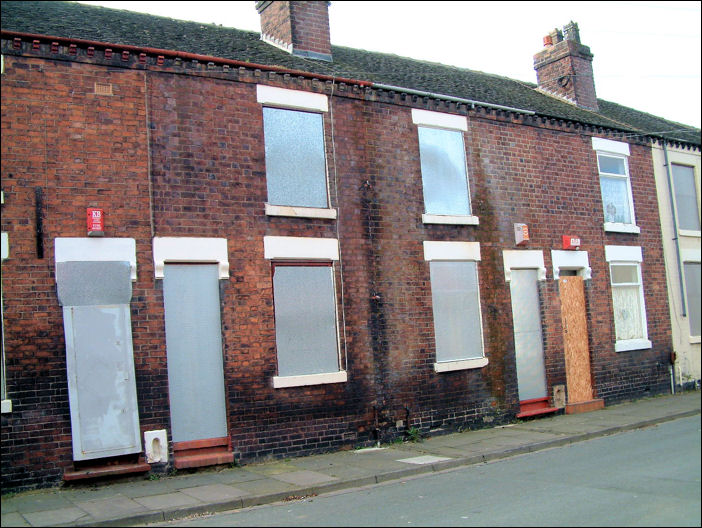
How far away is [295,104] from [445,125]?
359 cm

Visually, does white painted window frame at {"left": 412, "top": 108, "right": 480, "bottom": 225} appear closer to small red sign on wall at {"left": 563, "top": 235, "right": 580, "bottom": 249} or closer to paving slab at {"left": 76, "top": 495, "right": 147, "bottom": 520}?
small red sign on wall at {"left": 563, "top": 235, "right": 580, "bottom": 249}

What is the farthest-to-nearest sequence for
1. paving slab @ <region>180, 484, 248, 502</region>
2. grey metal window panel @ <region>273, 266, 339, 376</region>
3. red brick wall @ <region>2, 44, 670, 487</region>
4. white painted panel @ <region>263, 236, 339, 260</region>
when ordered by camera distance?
grey metal window panel @ <region>273, 266, 339, 376</region>
white painted panel @ <region>263, 236, 339, 260</region>
red brick wall @ <region>2, 44, 670, 487</region>
paving slab @ <region>180, 484, 248, 502</region>

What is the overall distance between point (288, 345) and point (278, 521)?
432 centimetres

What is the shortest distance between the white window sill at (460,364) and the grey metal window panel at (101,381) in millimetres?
5842

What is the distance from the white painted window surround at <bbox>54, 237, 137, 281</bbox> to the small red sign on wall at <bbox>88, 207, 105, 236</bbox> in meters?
0.13

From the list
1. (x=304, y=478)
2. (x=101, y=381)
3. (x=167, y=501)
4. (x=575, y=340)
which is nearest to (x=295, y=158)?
(x=101, y=381)

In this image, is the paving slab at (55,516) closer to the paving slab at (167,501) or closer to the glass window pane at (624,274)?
the paving slab at (167,501)

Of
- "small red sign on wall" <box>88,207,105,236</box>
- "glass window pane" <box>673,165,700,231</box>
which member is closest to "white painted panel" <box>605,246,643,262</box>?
"glass window pane" <box>673,165,700,231</box>

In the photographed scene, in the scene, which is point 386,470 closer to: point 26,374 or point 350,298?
point 350,298

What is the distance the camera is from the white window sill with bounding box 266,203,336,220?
11.5 m

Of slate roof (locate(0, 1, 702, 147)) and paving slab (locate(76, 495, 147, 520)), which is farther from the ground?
slate roof (locate(0, 1, 702, 147))

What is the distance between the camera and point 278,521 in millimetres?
7543

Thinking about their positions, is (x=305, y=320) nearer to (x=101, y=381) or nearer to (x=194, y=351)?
(x=194, y=351)

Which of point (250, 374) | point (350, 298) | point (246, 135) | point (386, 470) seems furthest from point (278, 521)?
point (246, 135)
